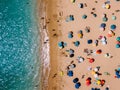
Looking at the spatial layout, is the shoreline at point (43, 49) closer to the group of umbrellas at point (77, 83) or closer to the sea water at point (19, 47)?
the sea water at point (19, 47)

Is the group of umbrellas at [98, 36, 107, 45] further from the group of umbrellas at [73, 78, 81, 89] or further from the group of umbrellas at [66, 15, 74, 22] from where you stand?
the group of umbrellas at [73, 78, 81, 89]

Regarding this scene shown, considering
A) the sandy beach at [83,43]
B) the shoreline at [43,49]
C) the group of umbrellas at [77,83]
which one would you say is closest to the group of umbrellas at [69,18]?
the sandy beach at [83,43]

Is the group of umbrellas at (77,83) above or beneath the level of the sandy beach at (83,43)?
beneath

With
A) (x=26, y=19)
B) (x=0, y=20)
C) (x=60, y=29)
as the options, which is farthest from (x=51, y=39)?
(x=0, y=20)

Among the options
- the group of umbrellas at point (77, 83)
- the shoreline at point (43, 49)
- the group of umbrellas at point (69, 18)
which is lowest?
the group of umbrellas at point (77, 83)

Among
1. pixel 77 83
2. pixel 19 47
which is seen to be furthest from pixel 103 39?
pixel 19 47

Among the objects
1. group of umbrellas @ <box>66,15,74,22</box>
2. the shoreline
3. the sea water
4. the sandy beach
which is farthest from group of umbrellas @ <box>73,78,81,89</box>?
group of umbrellas @ <box>66,15,74,22</box>

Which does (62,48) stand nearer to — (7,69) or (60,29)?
(60,29)

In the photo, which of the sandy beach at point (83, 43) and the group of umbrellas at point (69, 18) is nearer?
the sandy beach at point (83, 43)
